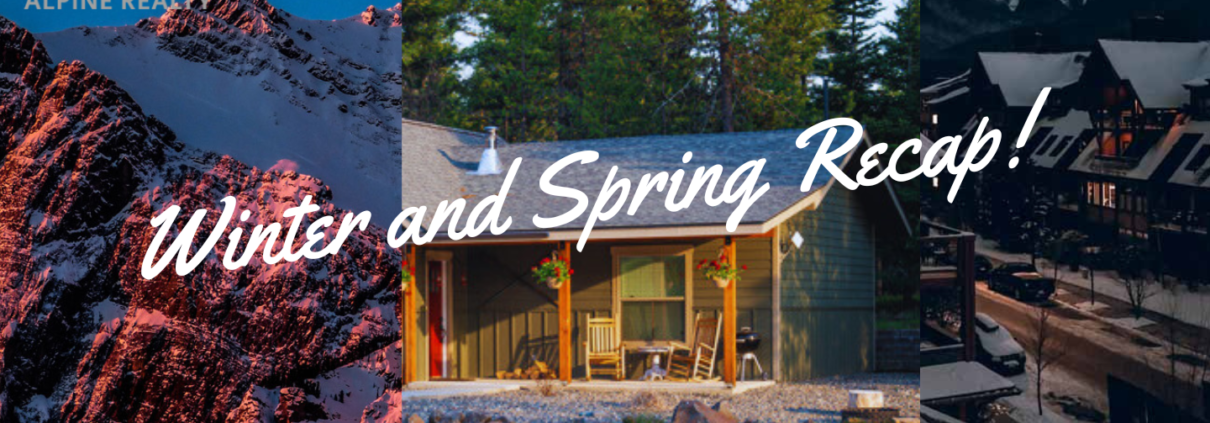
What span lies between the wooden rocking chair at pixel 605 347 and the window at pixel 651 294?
1.32 feet

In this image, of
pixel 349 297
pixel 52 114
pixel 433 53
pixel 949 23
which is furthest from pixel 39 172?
pixel 433 53

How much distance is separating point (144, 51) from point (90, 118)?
37.4 inches

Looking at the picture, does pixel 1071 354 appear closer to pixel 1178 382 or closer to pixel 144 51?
pixel 1178 382

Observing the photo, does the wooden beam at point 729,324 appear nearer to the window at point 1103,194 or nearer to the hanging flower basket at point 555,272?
the hanging flower basket at point 555,272

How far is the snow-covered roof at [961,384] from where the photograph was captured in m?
3.74

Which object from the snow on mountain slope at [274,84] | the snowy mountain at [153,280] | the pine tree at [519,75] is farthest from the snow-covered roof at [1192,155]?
the pine tree at [519,75]

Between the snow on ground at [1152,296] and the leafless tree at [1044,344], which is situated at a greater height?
the snow on ground at [1152,296]

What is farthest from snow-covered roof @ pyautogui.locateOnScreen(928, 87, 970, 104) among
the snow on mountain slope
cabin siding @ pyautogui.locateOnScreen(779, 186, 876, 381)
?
cabin siding @ pyautogui.locateOnScreen(779, 186, 876, 381)

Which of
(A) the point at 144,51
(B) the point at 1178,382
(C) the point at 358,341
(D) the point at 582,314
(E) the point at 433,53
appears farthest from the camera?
(E) the point at 433,53

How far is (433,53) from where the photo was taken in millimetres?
34125

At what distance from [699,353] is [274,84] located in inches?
257

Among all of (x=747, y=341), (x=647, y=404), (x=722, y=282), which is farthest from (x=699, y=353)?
(x=647, y=404)

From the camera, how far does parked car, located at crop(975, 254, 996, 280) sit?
12.3ft

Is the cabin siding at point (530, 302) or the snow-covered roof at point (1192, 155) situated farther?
the cabin siding at point (530, 302)
